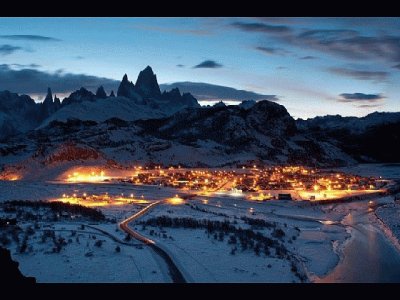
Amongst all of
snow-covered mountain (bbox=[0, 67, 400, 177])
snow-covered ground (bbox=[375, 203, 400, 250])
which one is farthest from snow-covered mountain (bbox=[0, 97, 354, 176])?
snow-covered ground (bbox=[375, 203, 400, 250])

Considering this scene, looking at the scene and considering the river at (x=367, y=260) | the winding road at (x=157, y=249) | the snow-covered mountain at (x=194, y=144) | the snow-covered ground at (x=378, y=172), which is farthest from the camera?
the snow-covered ground at (x=378, y=172)

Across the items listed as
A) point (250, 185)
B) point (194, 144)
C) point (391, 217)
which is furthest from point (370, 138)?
point (391, 217)

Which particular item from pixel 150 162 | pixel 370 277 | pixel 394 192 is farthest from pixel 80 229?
pixel 150 162

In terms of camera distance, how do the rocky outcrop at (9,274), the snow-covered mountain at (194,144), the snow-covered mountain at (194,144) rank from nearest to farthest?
the rocky outcrop at (9,274) → the snow-covered mountain at (194,144) → the snow-covered mountain at (194,144)

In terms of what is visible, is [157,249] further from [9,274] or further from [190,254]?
[9,274]

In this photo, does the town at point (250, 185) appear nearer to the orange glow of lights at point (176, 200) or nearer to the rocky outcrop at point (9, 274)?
the orange glow of lights at point (176, 200)

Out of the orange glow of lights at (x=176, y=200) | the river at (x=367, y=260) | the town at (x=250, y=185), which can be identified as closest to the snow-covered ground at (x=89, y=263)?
the river at (x=367, y=260)

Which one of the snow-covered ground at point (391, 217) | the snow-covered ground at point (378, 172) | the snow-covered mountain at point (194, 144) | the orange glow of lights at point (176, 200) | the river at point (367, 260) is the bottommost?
the river at point (367, 260)

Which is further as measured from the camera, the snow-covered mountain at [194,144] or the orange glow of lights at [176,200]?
the snow-covered mountain at [194,144]
